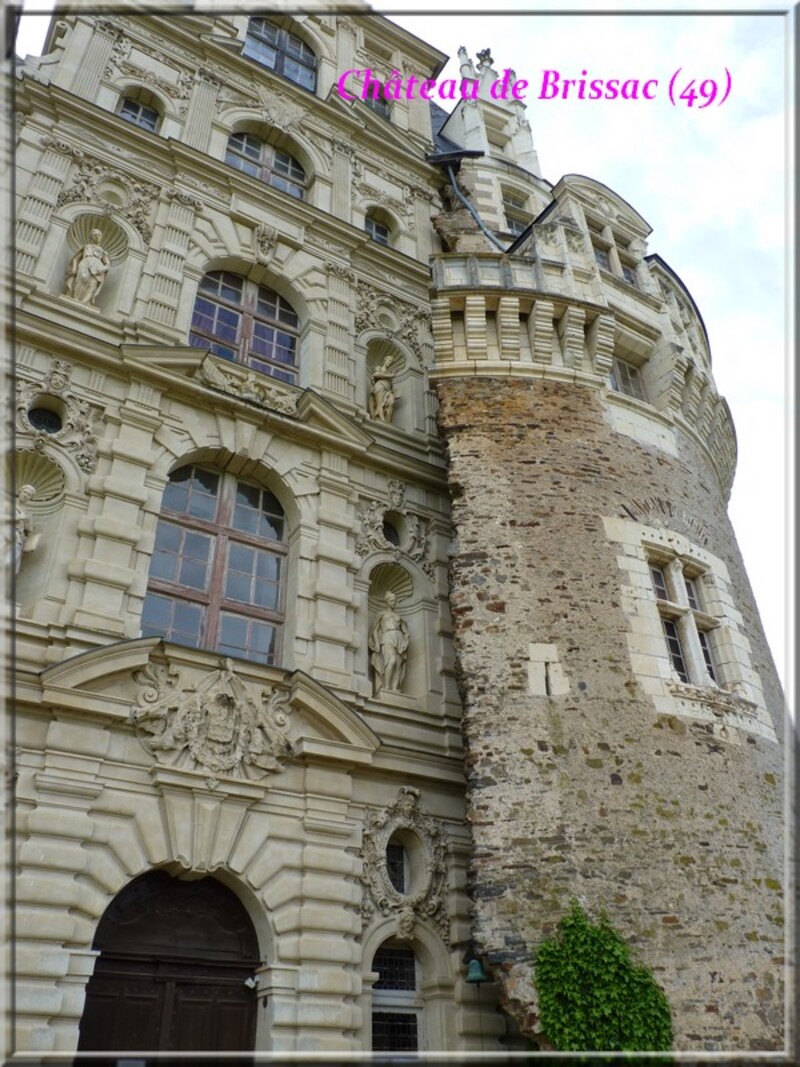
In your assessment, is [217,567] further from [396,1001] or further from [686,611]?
[686,611]

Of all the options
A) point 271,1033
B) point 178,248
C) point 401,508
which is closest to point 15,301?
point 178,248

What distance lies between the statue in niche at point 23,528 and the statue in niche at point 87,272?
3.13 meters

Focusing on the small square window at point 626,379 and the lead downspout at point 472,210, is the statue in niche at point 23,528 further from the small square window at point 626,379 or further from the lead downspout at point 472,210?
the lead downspout at point 472,210

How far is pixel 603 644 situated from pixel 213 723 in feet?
16.6

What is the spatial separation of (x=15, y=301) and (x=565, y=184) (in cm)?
1058

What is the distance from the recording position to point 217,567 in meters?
10.6

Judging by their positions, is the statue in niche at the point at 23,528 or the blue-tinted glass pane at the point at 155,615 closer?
the statue in niche at the point at 23,528

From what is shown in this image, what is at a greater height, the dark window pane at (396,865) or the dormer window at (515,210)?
the dormer window at (515,210)

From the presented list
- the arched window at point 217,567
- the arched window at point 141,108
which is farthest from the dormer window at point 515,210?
the arched window at point 217,567

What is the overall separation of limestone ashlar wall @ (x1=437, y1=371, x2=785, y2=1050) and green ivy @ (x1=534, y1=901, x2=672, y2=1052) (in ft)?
0.69

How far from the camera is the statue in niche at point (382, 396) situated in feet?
44.1

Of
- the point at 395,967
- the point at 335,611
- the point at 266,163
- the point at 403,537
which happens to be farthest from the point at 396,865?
the point at 266,163

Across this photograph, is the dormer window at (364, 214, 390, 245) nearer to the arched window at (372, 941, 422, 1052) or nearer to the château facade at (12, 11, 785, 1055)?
the château facade at (12, 11, 785, 1055)

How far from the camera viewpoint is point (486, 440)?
473 inches
